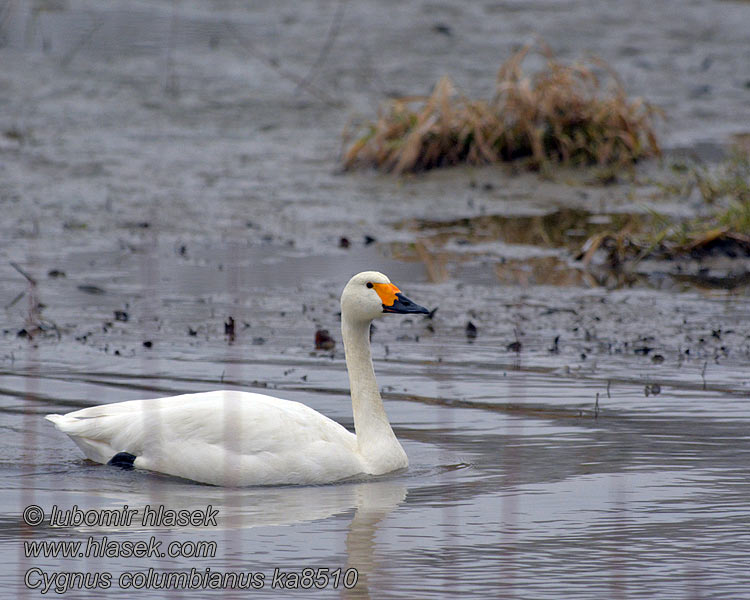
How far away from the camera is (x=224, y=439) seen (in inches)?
288

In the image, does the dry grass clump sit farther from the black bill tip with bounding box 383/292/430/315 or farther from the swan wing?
the swan wing

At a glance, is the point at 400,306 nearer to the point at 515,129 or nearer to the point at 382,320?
the point at 382,320

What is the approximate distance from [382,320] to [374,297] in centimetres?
333

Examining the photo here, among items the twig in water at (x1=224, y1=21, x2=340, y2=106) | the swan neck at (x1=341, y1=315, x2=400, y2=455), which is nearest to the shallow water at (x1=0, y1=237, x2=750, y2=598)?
the swan neck at (x1=341, y1=315, x2=400, y2=455)

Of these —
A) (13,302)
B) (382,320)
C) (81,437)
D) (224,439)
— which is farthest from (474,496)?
(13,302)

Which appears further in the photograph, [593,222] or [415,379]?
[593,222]

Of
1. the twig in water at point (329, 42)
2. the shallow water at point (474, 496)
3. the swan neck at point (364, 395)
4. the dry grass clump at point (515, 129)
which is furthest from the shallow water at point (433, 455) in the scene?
the twig in water at point (329, 42)

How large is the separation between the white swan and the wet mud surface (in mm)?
116

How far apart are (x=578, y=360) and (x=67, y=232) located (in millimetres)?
5717

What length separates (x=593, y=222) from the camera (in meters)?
14.3

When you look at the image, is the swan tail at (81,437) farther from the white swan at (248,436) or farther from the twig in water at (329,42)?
the twig in water at (329,42)

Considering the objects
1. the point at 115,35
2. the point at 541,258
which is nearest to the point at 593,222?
the point at 541,258

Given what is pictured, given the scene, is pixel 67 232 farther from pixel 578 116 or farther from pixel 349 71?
pixel 349 71

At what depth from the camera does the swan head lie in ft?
25.3
